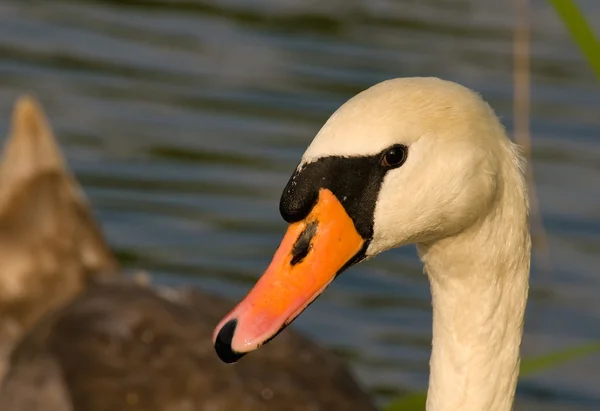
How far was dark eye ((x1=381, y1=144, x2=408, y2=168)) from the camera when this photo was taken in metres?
3.27

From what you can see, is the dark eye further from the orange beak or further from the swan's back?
the swan's back

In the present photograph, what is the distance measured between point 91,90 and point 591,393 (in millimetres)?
3899

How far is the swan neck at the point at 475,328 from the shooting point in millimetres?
3611

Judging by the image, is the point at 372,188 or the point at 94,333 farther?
the point at 94,333

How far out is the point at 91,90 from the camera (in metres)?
9.76

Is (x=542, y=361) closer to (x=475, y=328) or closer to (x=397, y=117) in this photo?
(x=475, y=328)

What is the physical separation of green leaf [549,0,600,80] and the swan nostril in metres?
1.06

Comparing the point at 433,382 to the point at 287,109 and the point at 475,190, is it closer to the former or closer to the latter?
the point at 475,190

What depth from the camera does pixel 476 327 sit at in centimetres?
368

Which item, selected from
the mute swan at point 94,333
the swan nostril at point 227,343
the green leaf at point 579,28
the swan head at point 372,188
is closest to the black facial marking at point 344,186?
the swan head at point 372,188

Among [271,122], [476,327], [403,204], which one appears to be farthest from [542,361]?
[271,122]

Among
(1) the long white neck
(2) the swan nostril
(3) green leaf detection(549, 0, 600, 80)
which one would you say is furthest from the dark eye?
(3) green leaf detection(549, 0, 600, 80)

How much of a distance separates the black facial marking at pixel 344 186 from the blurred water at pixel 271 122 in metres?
4.14

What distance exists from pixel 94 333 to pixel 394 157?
3.43 m
